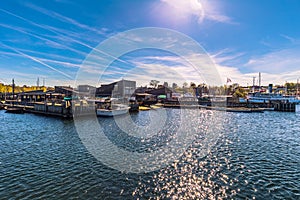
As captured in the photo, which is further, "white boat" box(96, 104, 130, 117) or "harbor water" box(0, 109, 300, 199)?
"white boat" box(96, 104, 130, 117)

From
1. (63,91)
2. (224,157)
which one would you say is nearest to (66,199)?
(224,157)

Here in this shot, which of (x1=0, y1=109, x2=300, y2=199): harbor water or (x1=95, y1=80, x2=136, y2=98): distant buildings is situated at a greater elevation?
(x1=95, y1=80, x2=136, y2=98): distant buildings

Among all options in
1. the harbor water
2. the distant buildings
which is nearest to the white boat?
the harbor water

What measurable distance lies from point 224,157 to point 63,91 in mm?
67319

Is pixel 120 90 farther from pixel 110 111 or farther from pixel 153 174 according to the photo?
pixel 153 174

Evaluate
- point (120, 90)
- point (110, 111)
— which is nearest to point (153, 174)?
point (110, 111)

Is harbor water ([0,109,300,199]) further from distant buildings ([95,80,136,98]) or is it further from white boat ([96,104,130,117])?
distant buildings ([95,80,136,98])

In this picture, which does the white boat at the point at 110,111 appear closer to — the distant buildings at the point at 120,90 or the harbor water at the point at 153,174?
the harbor water at the point at 153,174

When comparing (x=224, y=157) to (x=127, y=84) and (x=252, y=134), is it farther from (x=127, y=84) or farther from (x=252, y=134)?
(x=127, y=84)

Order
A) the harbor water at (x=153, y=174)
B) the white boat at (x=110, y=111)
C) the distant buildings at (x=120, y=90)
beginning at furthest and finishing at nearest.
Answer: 1. the distant buildings at (x=120, y=90)
2. the white boat at (x=110, y=111)
3. the harbor water at (x=153, y=174)

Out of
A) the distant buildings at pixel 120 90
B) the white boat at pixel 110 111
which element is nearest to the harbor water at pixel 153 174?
the white boat at pixel 110 111

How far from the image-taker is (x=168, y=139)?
69.6ft

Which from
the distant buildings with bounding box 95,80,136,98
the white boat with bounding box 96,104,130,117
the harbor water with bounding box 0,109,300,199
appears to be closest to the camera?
the harbor water with bounding box 0,109,300,199

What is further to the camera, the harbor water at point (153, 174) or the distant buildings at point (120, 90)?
the distant buildings at point (120, 90)
